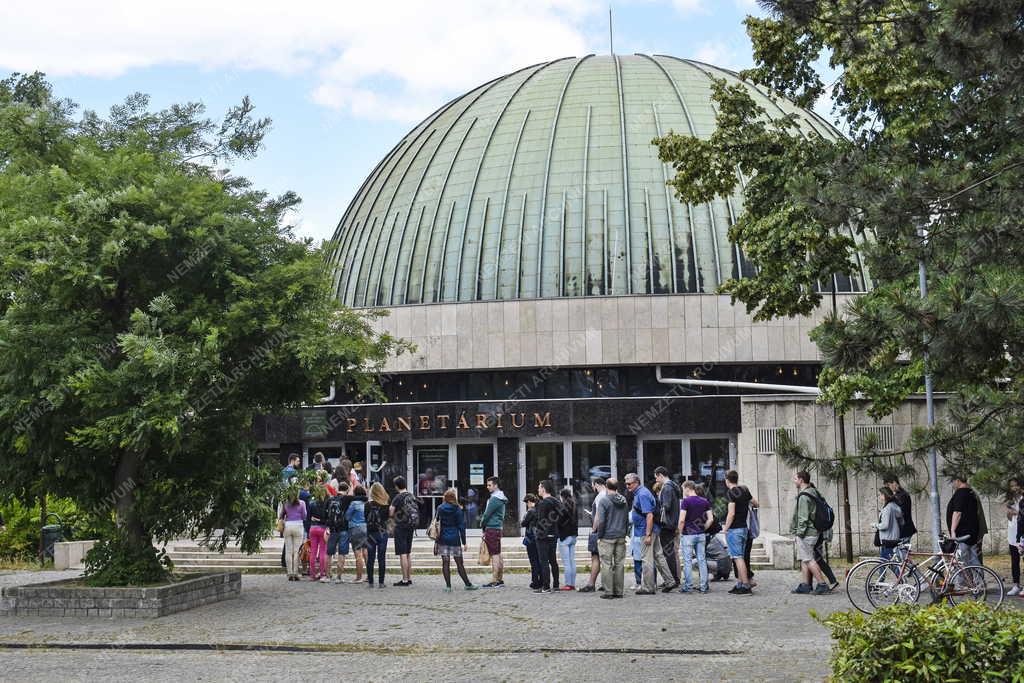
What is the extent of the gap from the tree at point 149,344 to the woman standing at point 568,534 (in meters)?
3.77

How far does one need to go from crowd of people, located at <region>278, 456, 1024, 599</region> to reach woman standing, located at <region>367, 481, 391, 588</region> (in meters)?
0.02

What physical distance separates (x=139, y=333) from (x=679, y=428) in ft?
56.2

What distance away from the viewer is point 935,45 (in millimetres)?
10141

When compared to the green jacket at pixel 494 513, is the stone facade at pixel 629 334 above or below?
above

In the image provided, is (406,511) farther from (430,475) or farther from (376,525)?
(430,475)

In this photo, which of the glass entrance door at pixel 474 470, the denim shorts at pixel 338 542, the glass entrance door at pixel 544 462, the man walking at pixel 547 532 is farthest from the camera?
the glass entrance door at pixel 474 470

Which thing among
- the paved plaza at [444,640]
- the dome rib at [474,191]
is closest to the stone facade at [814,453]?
the paved plaza at [444,640]

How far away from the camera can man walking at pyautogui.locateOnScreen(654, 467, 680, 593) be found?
17578 millimetres

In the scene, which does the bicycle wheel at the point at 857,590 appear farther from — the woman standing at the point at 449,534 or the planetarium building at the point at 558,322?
the planetarium building at the point at 558,322

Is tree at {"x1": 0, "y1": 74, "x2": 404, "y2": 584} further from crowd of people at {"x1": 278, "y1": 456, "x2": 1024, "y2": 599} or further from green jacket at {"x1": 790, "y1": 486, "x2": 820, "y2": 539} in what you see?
green jacket at {"x1": 790, "y1": 486, "x2": 820, "y2": 539}

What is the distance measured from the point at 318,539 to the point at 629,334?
1360 centimetres

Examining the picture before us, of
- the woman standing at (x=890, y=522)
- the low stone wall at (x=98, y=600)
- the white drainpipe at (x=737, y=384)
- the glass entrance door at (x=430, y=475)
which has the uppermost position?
the white drainpipe at (x=737, y=384)

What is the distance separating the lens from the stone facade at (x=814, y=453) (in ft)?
75.9

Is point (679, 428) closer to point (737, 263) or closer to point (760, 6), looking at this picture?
point (737, 263)
